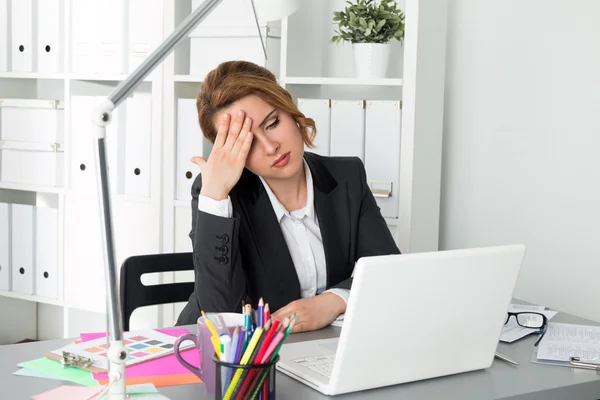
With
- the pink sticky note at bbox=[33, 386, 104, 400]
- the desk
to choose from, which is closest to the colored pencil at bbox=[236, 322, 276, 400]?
the desk

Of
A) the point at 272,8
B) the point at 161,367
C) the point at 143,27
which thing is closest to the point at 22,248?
the point at 143,27

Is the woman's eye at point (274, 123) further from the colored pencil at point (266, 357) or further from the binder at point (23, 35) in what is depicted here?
the binder at point (23, 35)

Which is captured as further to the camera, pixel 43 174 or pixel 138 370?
pixel 43 174

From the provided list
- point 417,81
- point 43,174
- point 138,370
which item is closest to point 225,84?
point 138,370

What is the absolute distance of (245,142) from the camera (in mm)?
1846

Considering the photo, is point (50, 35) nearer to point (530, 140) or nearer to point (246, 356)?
point (530, 140)

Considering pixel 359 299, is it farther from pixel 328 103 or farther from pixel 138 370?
pixel 328 103

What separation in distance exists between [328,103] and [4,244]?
5.27ft

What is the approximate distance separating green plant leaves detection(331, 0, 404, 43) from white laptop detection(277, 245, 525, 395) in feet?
5.16

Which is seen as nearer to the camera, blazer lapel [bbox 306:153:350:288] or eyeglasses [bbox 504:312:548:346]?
eyeglasses [bbox 504:312:548:346]

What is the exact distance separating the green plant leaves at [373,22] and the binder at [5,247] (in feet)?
5.50

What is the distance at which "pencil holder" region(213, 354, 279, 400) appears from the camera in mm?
1137

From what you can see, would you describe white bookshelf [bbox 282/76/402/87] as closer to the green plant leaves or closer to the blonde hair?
the green plant leaves

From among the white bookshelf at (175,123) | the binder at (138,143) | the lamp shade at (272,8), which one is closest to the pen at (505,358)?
the lamp shade at (272,8)
